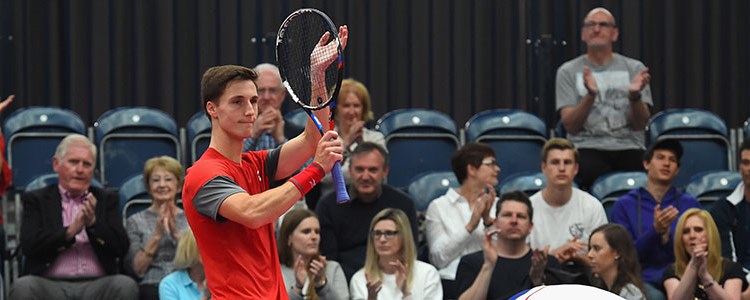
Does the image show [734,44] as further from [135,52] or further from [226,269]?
[226,269]

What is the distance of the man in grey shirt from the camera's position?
407 inches

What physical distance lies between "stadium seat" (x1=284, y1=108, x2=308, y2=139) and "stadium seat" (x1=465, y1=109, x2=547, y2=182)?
1383 mm

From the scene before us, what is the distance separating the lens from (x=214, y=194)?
4.98 m

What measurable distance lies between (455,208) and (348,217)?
2.39 ft

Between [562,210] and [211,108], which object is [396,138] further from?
[211,108]

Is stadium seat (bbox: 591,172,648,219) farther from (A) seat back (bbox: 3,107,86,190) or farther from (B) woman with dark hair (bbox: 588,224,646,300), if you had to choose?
(A) seat back (bbox: 3,107,86,190)

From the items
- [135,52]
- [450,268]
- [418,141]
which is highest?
[135,52]

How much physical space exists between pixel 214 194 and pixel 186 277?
11.6 ft

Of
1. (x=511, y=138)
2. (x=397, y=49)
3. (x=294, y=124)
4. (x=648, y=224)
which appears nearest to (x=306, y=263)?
(x=294, y=124)

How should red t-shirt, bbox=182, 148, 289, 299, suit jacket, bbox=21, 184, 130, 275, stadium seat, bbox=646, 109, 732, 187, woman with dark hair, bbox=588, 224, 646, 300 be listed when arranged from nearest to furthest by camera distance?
1. red t-shirt, bbox=182, 148, 289, 299
2. woman with dark hair, bbox=588, 224, 646, 300
3. suit jacket, bbox=21, 184, 130, 275
4. stadium seat, bbox=646, 109, 732, 187

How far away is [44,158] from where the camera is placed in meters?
10.2

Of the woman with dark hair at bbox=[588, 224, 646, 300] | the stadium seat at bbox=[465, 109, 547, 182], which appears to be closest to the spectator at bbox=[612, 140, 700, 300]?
the woman with dark hair at bbox=[588, 224, 646, 300]

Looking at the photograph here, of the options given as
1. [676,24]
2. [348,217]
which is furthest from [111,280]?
[676,24]

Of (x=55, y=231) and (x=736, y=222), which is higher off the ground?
(x=55, y=231)
